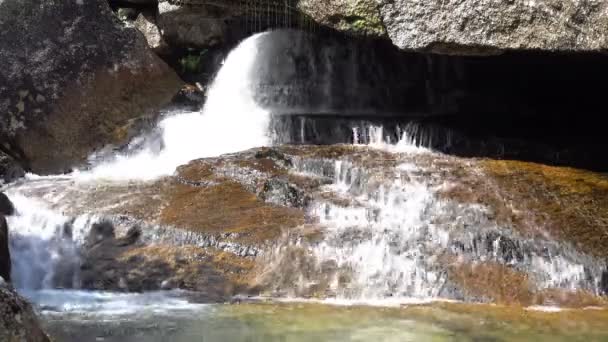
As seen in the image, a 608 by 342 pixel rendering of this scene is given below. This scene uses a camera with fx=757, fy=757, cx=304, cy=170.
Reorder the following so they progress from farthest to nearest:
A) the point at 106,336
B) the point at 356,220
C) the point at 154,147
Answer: the point at 154,147, the point at 356,220, the point at 106,336

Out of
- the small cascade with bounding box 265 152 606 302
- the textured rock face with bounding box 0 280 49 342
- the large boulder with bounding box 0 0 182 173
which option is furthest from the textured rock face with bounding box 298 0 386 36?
the textured rock face with bounding box 0 280 49 342

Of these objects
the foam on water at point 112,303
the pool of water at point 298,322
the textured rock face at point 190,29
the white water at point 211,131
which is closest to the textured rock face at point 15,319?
the pool of water at point 298,322

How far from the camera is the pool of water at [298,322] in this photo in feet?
21.2

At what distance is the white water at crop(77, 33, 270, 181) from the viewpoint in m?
12.8

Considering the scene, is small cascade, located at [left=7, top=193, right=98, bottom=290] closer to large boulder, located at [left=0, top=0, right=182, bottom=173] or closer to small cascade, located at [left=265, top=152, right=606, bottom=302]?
small cascade, located at [left=265, top=152, right=606, bottom=302]

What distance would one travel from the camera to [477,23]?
10273 millimetres

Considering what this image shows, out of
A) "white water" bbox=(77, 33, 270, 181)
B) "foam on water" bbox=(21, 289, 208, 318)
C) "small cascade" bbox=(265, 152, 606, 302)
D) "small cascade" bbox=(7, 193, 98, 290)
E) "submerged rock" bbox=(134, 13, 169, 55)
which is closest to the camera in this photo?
"foam on water" bbox=(21, 289, 208, 318)

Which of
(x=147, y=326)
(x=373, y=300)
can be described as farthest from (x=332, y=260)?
(x=147, y=326)

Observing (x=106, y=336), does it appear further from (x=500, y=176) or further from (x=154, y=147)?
(x=154, y=147)

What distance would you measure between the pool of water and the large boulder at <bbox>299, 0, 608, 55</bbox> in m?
3.93

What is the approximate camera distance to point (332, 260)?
8.21 m

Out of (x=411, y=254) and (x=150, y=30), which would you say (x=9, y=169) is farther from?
(x=411, y=254)

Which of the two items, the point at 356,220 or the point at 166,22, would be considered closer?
the point at 356,220

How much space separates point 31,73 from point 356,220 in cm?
697
